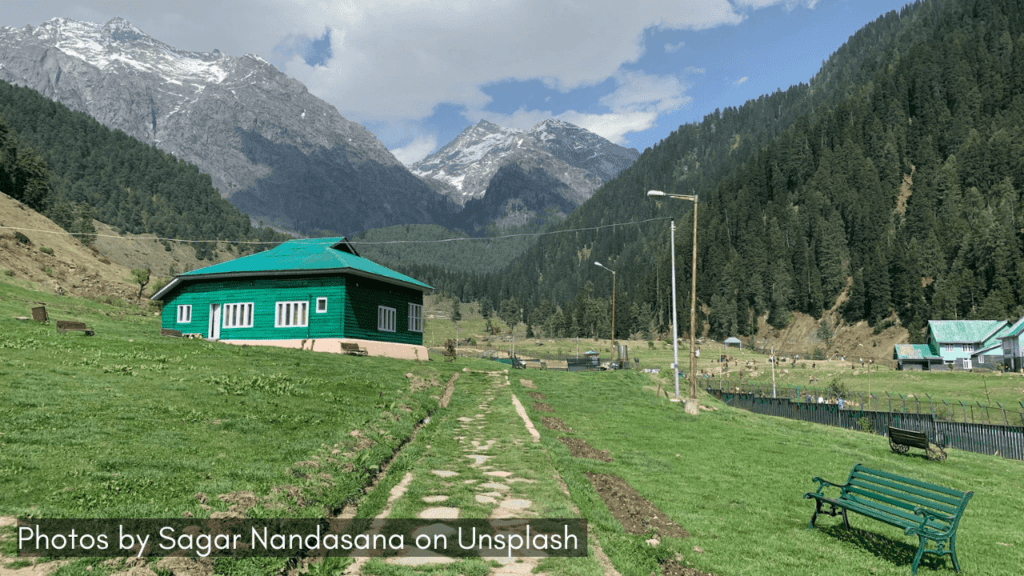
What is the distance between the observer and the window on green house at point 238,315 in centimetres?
3644

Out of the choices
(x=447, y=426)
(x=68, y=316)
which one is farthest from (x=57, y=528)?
(x=68, y=316)

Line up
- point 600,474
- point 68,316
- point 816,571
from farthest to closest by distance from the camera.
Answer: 1. point 68,316
2. point 600,474
3. point 816,571

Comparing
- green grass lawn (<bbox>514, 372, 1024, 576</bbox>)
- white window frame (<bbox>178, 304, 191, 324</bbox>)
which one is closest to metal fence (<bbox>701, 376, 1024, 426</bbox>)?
green grass lawn (<bbox>514, 372, 1024, 576</bbox>)

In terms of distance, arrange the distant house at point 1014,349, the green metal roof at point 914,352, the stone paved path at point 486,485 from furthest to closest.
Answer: the green metal roof at point 914,352 < the distant house at point 1014,349 < the stone paved path at point 486,485

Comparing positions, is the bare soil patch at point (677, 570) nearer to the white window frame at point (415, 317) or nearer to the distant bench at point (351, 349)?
the distant bench at point (351, 349)

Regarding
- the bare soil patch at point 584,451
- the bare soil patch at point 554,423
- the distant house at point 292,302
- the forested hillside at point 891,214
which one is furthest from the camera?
the forested hillside at point 891,214

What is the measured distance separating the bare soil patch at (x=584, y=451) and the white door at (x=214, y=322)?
97.6 feet

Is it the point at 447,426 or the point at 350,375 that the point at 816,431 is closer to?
the point at 447,426

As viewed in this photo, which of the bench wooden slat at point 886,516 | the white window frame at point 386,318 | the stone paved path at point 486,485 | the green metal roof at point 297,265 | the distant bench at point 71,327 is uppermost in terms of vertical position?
the green metal roof at point 297,265

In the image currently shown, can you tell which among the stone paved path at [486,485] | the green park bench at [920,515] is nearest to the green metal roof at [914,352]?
the stone paved path at [486,485]

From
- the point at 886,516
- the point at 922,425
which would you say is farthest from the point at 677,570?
the point at 922,425

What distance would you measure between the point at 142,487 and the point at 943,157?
20762cm

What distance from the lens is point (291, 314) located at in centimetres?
3588

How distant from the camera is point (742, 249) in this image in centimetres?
17888
